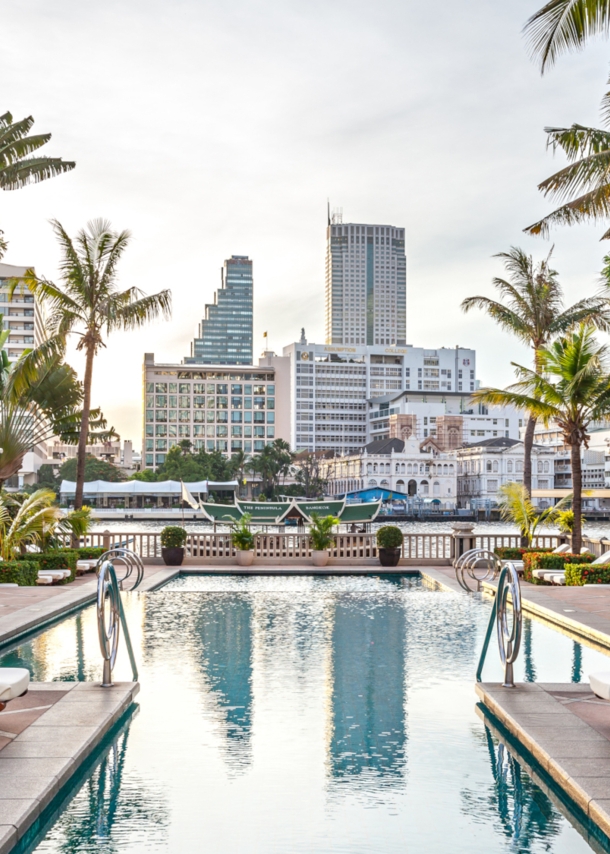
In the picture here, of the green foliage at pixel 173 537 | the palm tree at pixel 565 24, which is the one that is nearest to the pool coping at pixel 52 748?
the palm tree at pixel 565 24

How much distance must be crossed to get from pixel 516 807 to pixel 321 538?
20.9m

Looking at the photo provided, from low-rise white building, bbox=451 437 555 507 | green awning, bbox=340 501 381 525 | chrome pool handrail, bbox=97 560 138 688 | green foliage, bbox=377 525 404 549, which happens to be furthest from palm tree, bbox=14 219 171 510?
low-rise white building, bbox=451 437 555 507

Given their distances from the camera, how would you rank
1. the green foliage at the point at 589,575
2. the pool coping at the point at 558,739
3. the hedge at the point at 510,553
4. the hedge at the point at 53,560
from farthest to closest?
the hedge at the point at 510,553 → the hedge at the point at 53,560 → the green foliage at the point at 589,575 → the pool coping at the point at 558,739

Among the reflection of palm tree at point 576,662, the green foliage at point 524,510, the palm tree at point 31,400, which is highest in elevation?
the palm tree at point 31,400

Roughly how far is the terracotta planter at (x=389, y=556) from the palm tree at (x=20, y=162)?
1447 centimetres

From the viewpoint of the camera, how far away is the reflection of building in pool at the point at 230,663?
8688 mm

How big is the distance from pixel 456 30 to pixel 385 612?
431 inches

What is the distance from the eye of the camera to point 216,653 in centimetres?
1296

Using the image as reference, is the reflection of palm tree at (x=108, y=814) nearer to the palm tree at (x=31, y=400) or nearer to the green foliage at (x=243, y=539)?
the palm tree at (x=31, y=400)

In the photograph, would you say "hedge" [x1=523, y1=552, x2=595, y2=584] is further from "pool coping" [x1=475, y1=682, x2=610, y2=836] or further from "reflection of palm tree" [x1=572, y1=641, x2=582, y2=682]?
"pool coping" [x1=475, y1=682, x2=610, y2=836]

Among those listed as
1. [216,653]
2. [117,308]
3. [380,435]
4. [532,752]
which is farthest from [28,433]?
[380,435]

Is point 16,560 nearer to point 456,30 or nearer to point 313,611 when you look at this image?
point 313,611

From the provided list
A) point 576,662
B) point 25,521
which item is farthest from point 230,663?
point 25,521

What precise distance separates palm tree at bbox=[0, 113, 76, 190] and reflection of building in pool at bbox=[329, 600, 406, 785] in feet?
36.3
